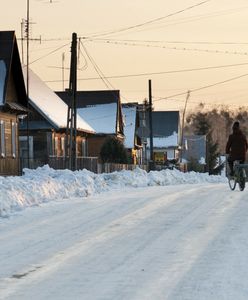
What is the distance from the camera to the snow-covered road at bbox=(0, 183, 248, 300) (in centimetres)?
697

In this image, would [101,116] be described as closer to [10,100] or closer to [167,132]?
[10,100]

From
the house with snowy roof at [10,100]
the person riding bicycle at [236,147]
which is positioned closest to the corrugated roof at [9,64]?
the house with snowy roof at [10,100]

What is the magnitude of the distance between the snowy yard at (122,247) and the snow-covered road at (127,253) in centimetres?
1

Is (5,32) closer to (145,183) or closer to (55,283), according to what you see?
(145,183)

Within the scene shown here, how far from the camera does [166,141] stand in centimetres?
9431

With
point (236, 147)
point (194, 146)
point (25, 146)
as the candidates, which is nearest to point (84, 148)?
point (25, 146)

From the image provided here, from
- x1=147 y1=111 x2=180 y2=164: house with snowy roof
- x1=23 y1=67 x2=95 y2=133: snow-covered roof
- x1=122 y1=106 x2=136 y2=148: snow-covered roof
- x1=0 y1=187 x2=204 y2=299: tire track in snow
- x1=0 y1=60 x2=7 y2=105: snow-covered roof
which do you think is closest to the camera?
x1=0 y1=187 x2=204 y2=299: tire track in snow

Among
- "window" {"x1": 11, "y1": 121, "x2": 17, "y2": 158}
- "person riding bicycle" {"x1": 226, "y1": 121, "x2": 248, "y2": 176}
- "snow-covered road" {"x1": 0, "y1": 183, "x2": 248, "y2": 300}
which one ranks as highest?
"window" {"x1": 11, "y1": 121, "x2": 17, "y2": 158}

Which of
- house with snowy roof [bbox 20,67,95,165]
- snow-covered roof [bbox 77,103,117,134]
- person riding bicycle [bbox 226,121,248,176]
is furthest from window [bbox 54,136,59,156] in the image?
person riding bicycle [bbox 226,121,248,176]

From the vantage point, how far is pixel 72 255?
8922mm

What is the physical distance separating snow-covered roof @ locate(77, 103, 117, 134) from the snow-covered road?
45438mm

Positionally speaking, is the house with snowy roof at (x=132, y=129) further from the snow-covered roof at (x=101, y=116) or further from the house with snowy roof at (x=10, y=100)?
the house with snowy roof at (x=10, y=100)

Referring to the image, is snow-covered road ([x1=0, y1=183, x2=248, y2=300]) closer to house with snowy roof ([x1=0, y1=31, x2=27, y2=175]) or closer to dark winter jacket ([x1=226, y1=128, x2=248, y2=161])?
dark winter jacket ([x1=226, y1=128, x2=248, y2=161])

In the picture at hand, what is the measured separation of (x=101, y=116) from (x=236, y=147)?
42.0 metres
